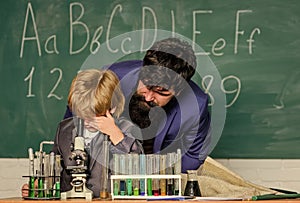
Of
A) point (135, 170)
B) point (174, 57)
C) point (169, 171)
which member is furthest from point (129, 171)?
point (174, 57)

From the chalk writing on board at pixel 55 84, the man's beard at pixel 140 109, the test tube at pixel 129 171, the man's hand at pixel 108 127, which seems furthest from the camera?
the chalk writing on board at pixel 55 84

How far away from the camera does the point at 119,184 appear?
252cm

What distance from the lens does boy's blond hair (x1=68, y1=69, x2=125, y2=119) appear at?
271 centimetres

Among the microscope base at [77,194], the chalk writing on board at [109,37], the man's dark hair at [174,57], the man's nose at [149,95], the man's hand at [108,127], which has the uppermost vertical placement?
the chalk writing on board at [109,37]

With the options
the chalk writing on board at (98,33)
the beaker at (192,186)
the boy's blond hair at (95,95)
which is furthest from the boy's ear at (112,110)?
the chalk writing on board at (98,33)

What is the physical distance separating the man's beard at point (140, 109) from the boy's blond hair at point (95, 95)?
14 cm

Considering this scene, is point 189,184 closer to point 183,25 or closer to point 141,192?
point 141,192

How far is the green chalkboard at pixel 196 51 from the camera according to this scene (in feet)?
12.0

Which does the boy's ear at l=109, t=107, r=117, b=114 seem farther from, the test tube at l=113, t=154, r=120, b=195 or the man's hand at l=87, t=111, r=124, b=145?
the test tube at l=113, t=154, r=120, b=195

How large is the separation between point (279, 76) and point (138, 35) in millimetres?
774

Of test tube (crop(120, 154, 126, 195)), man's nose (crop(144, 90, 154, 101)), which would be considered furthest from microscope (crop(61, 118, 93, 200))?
man's nose (crop(144, 90, 154, 101))

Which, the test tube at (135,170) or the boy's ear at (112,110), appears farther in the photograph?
the boy's ear at (112,110)

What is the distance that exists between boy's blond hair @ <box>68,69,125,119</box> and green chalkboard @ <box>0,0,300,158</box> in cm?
92

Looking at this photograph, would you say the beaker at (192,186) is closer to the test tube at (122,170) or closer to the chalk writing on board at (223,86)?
the test tube at (122,170)
